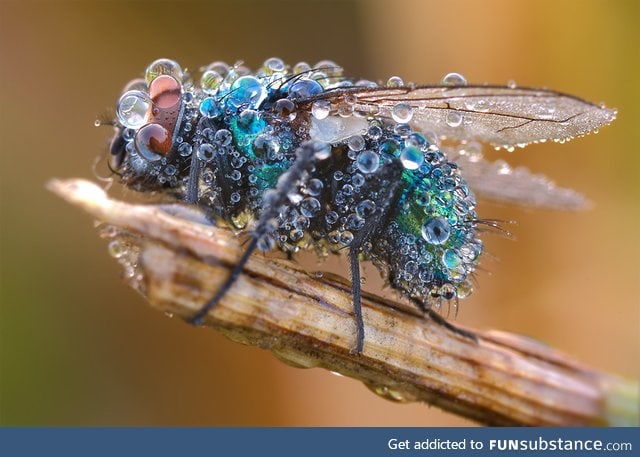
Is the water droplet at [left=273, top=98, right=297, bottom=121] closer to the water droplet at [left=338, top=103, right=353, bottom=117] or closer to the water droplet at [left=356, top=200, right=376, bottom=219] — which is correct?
the water droplet at [left=338, top=103, right=353, bottom=117]

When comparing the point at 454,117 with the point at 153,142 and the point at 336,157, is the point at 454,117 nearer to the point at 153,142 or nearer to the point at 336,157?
the point at 336,157

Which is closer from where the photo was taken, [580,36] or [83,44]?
[580,36]

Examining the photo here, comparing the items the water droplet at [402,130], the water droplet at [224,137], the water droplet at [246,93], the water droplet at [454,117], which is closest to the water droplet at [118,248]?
the water droplet at [224,137]

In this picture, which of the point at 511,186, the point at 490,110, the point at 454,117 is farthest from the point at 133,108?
the point at 511,186

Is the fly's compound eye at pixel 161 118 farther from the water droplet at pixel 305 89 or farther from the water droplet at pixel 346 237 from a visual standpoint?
the water droplet at pixel 346 237

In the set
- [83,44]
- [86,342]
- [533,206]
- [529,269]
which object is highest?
[83,44]

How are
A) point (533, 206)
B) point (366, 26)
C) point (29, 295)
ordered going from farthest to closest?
point (366, 26) → point (29, 295) → point (533, 206)

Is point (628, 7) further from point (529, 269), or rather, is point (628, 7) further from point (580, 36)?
point (529, 269)

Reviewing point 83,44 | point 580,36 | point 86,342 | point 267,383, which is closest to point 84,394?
point 86,342
